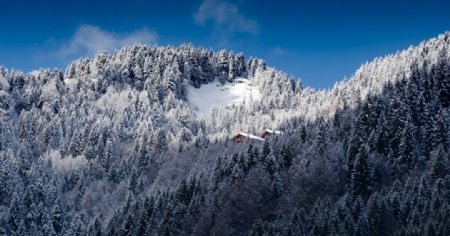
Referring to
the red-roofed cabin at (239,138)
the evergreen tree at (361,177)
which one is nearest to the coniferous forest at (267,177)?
the evergreen tree at (361,177)

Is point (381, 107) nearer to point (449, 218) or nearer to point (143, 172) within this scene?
point (449, 218)

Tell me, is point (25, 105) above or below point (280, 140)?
above

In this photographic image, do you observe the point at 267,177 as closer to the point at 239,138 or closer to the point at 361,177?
the point at 361,177

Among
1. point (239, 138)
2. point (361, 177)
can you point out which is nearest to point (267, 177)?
point (361, 177)

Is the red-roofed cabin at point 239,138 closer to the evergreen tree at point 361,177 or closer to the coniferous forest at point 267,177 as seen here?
the coniferous forest at point 267,177

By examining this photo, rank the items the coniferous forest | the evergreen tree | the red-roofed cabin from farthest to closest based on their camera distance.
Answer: the red-roofed cabin
the evergreen tree
the coniferous forest

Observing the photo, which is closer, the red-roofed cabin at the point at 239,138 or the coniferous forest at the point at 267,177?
the coniferous forest at the point at 267,177

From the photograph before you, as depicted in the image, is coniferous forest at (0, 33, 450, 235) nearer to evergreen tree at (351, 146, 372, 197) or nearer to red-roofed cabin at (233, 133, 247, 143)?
evergreen tree at (351, 146, 372, 197)

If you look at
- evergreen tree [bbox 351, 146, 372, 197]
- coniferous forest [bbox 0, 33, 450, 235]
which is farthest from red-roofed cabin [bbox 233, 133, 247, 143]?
evergreen tree [bbox 351, 146, 372, 197]

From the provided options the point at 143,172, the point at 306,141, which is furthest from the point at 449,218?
the point at 143,172

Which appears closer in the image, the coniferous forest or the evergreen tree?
the coniferous forest

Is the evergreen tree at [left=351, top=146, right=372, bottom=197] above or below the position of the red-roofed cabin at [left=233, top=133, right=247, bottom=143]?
below
